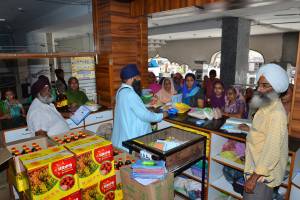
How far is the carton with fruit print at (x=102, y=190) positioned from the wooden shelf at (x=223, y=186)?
39.9 inches

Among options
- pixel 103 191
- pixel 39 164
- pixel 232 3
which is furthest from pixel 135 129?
pixel 232 3

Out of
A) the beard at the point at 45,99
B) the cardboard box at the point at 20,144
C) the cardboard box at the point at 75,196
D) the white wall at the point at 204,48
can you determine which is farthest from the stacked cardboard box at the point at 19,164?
the white wall at the point at 204,48

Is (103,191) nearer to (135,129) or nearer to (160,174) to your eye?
(160,174)

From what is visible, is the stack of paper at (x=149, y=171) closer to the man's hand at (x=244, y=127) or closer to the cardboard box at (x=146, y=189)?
the cardboard box at (x=146, y=189)

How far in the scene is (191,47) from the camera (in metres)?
11.2

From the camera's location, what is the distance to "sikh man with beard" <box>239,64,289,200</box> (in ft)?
4.62

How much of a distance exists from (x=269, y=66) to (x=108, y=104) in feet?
7.97

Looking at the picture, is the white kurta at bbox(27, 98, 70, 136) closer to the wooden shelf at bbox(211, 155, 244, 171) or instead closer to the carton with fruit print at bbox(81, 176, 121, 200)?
the carton with fruit print at bbox(81, 176, 121, 200)

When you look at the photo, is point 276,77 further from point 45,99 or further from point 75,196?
point 45,99

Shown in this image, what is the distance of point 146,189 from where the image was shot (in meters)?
1.45

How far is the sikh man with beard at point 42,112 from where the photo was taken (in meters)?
2.26

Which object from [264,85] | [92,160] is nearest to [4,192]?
[92,160]

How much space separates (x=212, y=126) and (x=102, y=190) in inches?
44.0

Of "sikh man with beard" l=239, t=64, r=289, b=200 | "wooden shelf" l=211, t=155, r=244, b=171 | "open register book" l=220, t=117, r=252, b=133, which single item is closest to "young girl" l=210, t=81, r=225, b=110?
"open register book" l=220, t=117, r=252, b=133
